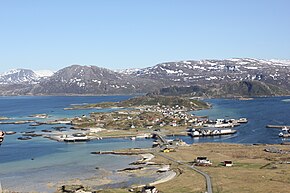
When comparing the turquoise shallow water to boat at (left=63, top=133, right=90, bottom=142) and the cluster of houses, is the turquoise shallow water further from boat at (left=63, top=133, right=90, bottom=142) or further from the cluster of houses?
the cluster of houses

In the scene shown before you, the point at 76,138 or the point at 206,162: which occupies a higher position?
the point at 206,162

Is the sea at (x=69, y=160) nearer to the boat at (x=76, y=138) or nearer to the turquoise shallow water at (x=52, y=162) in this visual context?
the turquoise shallow water at (x=52, y=162)

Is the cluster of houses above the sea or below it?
above

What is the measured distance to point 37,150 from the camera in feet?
237

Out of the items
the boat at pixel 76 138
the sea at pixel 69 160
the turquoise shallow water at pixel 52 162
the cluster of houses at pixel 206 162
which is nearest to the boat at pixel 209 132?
the sea at pixel 69 160

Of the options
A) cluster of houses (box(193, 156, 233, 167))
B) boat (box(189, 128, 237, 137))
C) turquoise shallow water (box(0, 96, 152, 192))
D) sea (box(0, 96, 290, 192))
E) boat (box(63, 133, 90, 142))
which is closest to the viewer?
sea (box(0, 96, 290, 192))

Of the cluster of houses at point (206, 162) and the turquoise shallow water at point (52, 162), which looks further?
the cluster of houses at point (206, 162)

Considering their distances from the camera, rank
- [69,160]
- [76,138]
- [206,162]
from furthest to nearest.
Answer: [76,138]
[69,160]
[206,162]

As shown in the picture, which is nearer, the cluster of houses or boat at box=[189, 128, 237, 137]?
the cluster of houses

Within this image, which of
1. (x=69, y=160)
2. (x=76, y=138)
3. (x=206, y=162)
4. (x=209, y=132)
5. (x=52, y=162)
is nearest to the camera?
(x=206, y=162)

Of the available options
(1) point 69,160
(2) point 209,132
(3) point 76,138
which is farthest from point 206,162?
(3) point 76,138

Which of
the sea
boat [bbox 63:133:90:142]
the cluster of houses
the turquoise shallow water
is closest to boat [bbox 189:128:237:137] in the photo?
the sea

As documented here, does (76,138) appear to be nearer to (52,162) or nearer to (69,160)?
(69,160)

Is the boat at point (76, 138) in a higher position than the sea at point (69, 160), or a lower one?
higher
